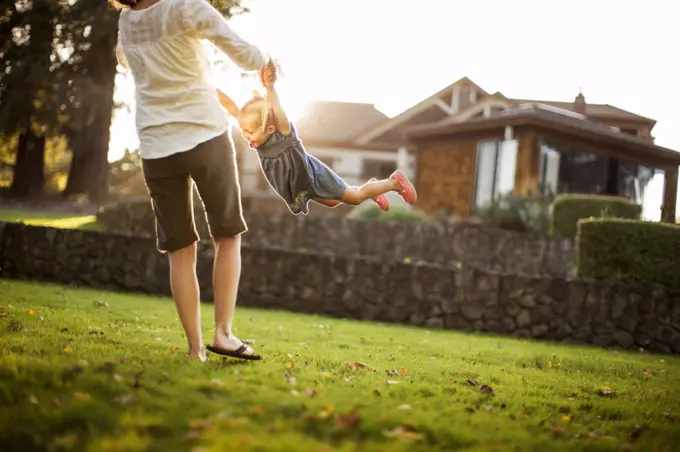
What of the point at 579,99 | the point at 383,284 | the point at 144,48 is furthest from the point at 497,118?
the point at 144,48

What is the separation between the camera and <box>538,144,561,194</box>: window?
78.0ft

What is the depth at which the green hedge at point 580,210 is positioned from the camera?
1688cm

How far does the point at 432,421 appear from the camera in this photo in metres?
3.78

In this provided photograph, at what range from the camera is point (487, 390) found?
16.2 feet

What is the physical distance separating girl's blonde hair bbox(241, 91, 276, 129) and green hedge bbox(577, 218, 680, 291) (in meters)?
7.19

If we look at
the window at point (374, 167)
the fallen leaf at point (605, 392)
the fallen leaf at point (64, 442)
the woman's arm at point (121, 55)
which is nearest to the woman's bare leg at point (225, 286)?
the woman's arm at point (121, 55)

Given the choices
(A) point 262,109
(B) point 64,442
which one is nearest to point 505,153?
(A) point 262,109

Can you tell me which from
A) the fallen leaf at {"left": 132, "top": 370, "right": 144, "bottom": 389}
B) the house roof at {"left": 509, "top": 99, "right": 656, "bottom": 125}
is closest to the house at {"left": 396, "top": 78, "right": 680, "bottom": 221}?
the house roof at {"left": 509, "top": 99, "right": 656, "bottom": 125}

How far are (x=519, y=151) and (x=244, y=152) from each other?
51.4ft

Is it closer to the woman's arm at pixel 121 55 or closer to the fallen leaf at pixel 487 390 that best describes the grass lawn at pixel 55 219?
the woman's arm at pixel 121 55

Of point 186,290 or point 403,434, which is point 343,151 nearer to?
point 186,290

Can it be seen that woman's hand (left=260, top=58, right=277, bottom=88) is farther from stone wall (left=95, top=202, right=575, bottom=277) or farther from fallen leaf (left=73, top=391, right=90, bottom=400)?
stone wall (left=95, top=202, right=575, bottom=277)

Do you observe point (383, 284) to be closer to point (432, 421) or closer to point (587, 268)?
point (587, 268)

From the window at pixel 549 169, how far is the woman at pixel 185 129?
65.3ft
